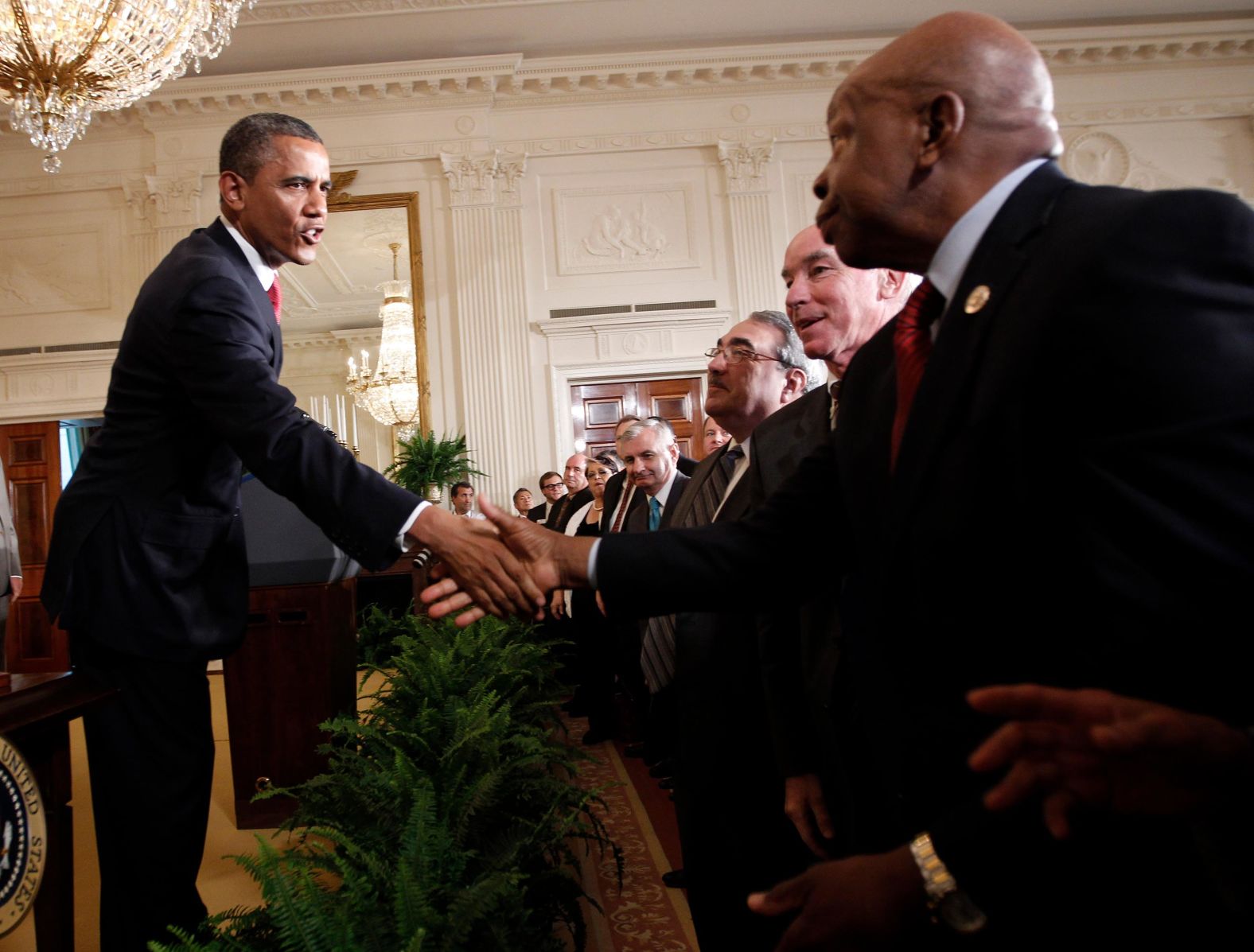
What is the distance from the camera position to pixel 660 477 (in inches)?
170

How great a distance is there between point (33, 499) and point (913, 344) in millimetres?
11132

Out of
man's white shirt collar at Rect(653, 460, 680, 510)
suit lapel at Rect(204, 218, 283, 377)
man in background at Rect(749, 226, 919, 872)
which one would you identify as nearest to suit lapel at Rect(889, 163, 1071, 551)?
man in background at Rect(749, 226, 919, 872)

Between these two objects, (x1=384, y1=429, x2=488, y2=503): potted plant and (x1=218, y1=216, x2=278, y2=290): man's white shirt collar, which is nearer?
(x1=218, y1=216, x2=278, y2=290): man's white shirt collar

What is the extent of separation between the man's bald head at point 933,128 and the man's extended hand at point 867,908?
27.2 inches

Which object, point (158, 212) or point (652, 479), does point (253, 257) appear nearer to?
point (652, 479)

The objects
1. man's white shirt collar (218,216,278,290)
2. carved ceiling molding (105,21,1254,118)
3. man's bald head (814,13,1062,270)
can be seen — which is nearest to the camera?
man's bald head (814,13,1062,270)

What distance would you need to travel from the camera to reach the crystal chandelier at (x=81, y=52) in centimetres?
488

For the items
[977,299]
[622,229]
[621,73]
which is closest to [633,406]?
[622,229]

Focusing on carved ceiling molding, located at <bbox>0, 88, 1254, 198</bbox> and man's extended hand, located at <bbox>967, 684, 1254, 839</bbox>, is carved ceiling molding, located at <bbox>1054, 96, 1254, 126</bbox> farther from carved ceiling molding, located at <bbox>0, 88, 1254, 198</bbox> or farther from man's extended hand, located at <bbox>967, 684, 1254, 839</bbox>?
man's extended hand, located at <bbox>967, 684, 1254, 839</bbox>

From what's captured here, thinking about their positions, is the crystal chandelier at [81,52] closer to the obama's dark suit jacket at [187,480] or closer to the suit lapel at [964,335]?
the obama's dark suit jacket at [187,480]

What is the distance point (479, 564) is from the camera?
1.89 m

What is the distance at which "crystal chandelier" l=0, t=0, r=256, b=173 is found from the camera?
16.0 feet

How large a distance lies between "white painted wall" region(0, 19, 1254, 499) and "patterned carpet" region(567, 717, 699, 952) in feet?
21.1

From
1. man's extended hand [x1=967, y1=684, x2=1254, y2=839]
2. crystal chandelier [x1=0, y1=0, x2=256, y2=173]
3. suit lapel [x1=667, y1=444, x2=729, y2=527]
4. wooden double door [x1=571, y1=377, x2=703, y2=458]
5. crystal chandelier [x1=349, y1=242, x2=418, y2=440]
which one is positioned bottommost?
man's extended hand [x1=967, y1=684, x2=1254, y2=839]
